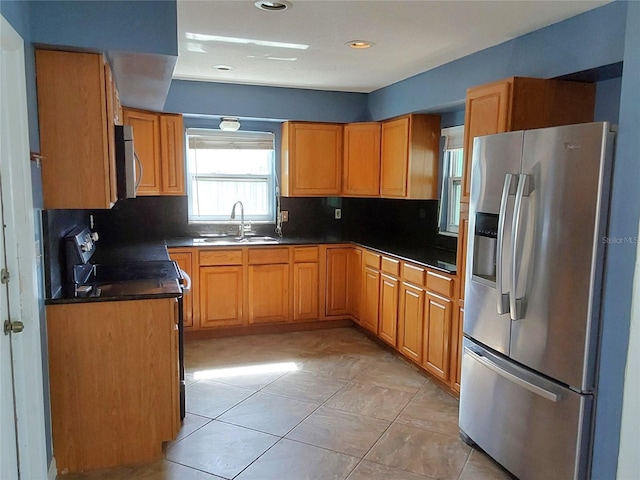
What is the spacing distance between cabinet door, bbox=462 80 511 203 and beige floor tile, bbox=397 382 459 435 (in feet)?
A: 4.43

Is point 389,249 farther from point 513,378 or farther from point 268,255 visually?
point 513,378

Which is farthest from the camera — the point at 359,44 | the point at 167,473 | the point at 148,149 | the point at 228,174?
the point at 228,174

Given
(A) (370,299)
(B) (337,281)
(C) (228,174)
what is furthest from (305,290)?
(C) (228,174)

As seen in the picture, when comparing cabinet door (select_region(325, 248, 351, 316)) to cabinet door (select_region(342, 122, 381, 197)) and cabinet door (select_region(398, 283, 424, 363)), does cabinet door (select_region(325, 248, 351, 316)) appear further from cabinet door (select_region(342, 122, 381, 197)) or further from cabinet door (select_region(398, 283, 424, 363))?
cabinet door (select_region(398, 283, 424, 363))

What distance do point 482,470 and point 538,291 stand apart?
1005 millimetres

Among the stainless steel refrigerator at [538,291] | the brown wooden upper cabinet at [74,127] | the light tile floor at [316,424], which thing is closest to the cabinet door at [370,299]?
the light tile floor at [316,424]

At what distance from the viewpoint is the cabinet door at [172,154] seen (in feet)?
14.1

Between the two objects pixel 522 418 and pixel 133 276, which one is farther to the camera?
pixel 133 276

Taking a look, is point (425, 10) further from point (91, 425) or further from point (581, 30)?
point (91, 425)

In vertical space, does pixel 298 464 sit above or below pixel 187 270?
below

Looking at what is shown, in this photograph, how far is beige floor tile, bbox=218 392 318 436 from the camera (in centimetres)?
288

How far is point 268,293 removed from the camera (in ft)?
14.9

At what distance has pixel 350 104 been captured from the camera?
15.6 ft

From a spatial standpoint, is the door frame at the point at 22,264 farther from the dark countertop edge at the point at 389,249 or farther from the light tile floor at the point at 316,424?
the dark countertop edge at the point at 389,249
